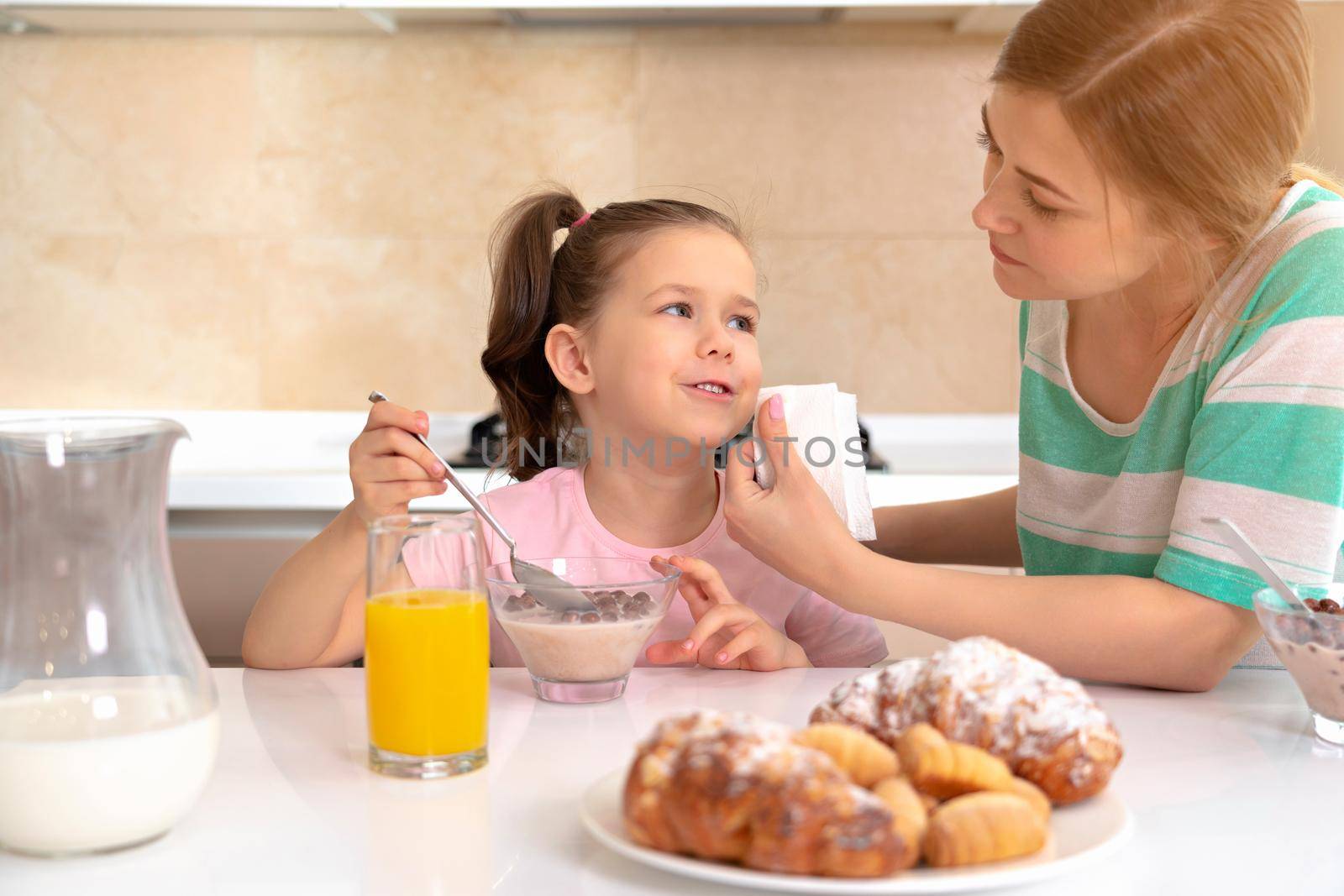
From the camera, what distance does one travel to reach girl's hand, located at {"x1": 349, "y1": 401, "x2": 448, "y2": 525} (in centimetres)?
103

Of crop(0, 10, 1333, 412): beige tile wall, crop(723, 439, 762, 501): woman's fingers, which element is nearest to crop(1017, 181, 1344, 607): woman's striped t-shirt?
crop(723, 439, 762, 501): woman's fingers

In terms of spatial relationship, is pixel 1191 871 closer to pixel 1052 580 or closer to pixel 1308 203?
pixel 1052 580

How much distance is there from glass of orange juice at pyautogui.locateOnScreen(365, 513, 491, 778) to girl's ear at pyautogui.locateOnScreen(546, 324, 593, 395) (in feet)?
2.12

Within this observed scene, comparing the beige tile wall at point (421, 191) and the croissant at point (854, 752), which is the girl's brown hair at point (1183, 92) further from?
the beige tile wall at point (421, 191)

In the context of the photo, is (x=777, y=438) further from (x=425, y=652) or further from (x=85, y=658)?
(x=85, y=658)

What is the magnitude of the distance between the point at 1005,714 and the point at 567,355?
861 mm

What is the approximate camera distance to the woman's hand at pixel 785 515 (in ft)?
3.31

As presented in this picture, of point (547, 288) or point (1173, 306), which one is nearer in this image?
point (1173, 306)

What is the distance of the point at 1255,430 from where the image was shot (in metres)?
0.97

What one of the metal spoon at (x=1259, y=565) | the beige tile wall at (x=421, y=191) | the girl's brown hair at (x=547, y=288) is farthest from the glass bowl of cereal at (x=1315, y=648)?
the beige tile wall at (x=421, y=191)

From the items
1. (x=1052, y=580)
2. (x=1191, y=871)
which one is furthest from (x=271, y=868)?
(x=1052, y=580)

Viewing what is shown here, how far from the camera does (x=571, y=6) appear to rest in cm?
240

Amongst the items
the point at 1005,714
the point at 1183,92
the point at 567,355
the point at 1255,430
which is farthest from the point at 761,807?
the point at 567,355

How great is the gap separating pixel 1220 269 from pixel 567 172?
1.75 meters
